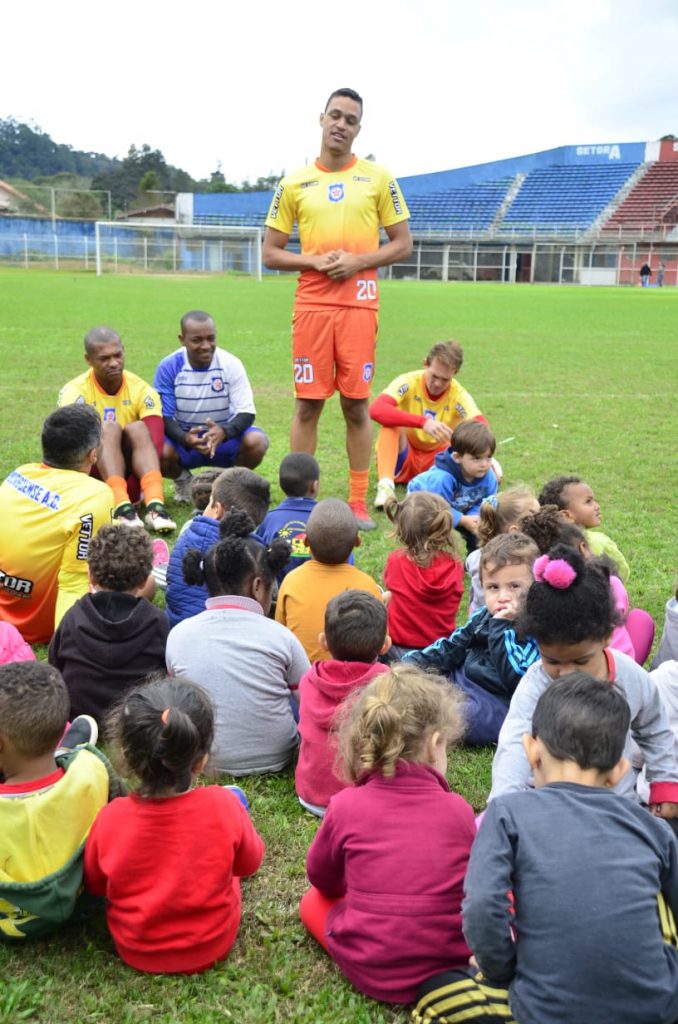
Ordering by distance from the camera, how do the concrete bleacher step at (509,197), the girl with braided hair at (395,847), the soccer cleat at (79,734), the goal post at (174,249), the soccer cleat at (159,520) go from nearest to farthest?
1. the girl with braided hair at (395,847)
2. the soccer cleat at (79,734)
3. the soccer cleat at (159,520)
4. the goal post at (174,249)
5. the concrete bleacher step at (509,197)

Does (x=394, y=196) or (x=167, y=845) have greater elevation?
(x=394, y=196)

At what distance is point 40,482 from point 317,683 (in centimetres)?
194

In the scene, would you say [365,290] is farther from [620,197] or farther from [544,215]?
[620,197]

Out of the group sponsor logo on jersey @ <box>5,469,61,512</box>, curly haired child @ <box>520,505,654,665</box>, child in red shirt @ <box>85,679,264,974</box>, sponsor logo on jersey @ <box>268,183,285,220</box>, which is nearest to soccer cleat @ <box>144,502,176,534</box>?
sponsor logo on jersey @ <box>5,469,61,512</box>

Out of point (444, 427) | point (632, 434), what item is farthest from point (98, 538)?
point (632, 434)

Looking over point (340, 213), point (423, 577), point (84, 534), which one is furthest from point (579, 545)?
point (340, 213)

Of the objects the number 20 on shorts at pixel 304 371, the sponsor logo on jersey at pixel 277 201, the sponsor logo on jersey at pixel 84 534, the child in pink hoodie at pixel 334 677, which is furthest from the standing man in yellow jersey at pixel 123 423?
the child in pink hoodie at pixel 334 677

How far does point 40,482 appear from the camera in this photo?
445 centimetres

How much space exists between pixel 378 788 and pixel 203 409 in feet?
17.0

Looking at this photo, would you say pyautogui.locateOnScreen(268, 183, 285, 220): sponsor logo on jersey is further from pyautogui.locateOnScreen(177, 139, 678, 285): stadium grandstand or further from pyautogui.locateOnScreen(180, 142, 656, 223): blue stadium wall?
pyautogui.locateOnScreen(180, 142, 656, 223): blue stadium wall

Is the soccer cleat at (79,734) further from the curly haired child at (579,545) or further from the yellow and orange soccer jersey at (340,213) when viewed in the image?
the yellow and orange soccer jersey at (340,213)

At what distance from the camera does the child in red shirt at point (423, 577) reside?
4438 millimetres

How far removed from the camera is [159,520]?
638 cm

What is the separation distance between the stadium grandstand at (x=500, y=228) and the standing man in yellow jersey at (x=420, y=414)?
44372mm
